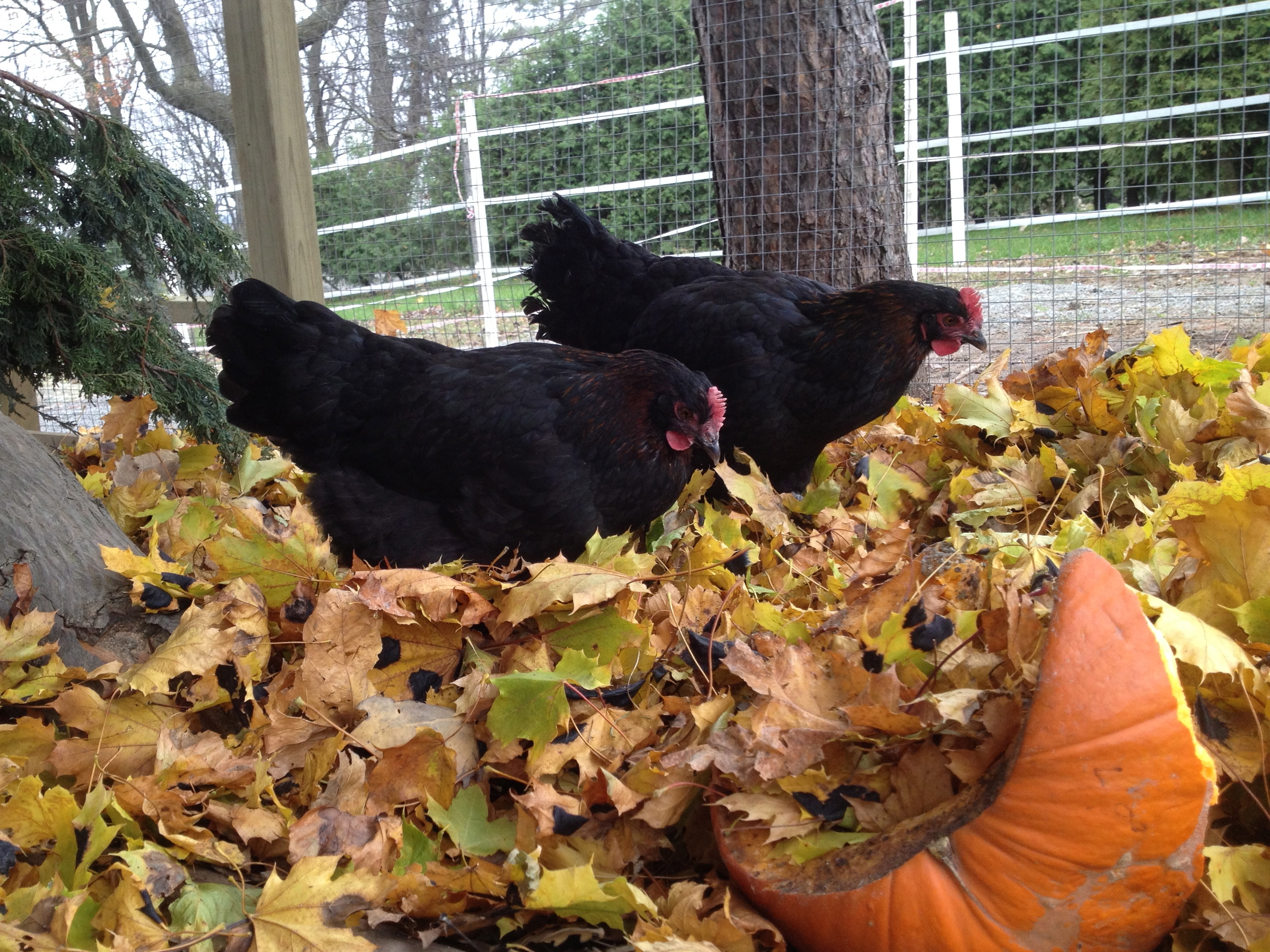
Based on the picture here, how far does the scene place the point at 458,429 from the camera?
7.93ft

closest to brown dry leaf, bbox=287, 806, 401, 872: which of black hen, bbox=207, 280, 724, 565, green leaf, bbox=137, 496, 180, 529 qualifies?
black hen, bbox=207, 280, 724, 565

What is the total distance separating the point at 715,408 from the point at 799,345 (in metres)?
0.65

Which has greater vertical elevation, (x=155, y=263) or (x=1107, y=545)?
(x=155, y=263)

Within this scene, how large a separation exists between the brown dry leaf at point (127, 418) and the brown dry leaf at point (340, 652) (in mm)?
1627

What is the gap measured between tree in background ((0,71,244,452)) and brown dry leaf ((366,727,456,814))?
1.99 metres

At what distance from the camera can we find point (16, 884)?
3.94ft

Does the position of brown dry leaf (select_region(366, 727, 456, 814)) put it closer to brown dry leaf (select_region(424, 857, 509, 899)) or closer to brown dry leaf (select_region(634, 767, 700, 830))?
brown dry leaf (select_region(424, 857, 509, 899))

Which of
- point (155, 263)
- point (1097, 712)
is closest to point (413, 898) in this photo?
point (1097, 712)

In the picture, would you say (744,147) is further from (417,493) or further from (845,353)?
(417,493)

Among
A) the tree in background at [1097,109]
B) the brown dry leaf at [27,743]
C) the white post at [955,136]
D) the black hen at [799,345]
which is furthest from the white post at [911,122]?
the brown dry leaf at [27,743]

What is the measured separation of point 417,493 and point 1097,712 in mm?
1871

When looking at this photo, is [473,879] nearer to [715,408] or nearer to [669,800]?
[669,800]

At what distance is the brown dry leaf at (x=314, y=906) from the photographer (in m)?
1.07

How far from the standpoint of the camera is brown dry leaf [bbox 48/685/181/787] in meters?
1.39
